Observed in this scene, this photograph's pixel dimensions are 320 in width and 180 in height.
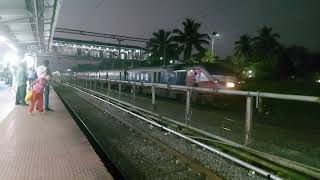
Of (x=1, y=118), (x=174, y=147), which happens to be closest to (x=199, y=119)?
(x=174, y=147)

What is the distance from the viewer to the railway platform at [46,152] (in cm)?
570

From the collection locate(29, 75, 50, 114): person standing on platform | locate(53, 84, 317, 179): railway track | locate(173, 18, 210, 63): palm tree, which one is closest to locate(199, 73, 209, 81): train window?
locate(53, 84, 317, 179): railway track

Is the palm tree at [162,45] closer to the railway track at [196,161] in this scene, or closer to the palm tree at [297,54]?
the palm tree at [297,54]

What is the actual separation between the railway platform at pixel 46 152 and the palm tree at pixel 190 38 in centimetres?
5946

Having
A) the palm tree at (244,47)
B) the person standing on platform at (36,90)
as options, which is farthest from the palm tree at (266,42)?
the person standing on platform at (36,90)

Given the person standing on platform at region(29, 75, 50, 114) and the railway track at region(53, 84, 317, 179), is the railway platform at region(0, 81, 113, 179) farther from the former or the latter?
the person standing on platform at region(29, 75, 50, 114)

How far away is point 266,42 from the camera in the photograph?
7800 cm

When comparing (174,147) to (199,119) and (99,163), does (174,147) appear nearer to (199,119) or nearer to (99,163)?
(199,119)

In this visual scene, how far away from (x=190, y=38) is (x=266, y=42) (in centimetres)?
1809

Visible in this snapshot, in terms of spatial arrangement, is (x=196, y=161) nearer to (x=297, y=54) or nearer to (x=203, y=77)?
(x=203, y=77)

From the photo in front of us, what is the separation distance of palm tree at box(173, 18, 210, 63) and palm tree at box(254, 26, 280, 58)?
1387cm

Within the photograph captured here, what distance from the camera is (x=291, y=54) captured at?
84.1 meters

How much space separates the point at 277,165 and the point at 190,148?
8.21 ft

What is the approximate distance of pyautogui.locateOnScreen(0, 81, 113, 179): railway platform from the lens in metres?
5.70
